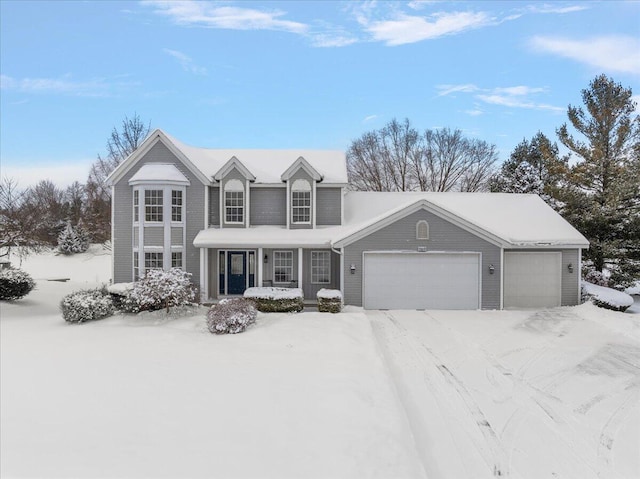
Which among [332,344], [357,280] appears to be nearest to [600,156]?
[357,280]

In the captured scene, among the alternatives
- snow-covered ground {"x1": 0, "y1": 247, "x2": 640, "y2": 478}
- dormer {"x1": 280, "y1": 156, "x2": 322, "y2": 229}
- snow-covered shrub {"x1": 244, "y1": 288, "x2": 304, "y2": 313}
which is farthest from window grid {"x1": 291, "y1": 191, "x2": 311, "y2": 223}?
snow-covered ground {"x1": 0, "y1": 247, "x2": 640, "y2": 478}

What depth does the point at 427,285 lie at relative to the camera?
1719cm

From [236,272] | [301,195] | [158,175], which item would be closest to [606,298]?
[301,195]

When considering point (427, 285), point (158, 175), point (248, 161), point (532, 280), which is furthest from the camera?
point (248, 161)

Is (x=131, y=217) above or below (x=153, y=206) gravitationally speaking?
below

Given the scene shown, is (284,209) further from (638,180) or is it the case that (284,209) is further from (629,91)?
(629,91)

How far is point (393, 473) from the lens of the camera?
5715 millimetres

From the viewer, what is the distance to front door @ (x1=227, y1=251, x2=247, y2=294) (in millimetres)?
19391

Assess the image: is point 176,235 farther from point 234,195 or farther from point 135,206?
point 234,195

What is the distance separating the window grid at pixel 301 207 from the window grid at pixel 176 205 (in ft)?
16.6

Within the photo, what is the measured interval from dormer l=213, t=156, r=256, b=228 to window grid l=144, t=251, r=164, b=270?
3060 millimetres

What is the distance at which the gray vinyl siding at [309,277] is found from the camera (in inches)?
749

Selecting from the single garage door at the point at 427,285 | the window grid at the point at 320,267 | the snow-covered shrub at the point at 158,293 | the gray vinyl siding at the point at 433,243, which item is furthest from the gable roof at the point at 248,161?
the snow-covered shrub at the point at 158,293

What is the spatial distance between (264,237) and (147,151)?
665cm
